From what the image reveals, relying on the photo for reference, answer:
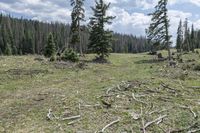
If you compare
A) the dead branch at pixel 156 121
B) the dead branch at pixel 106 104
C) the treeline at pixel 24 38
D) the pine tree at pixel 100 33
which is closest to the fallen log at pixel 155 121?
the dead branch at pixel 156 121

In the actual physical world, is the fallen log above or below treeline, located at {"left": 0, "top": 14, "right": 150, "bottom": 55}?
below

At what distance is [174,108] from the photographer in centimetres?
1295

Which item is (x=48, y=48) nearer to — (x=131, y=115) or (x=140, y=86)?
(x=140, y=86)

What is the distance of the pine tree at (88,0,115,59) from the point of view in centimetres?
4219

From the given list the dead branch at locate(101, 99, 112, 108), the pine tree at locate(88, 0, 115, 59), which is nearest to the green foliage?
the pine tree at locate(88, 0, 115, 59)

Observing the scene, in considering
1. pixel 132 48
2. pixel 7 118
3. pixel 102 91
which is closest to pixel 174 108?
pixel 102 91

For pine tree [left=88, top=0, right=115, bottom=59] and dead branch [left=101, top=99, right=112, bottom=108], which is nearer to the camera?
dead branch [left=101, top=99, right=112, bottom=108]

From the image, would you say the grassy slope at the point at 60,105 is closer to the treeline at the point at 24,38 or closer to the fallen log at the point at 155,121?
the fallen log at the point at 155,121

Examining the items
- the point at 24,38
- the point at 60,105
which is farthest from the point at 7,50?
the point at 60,105

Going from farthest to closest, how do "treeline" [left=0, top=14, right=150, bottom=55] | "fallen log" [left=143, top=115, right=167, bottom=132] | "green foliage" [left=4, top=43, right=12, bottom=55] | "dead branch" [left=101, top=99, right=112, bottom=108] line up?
"treeline" [left=0, top=14, right=150, bottom=55] → "green foliage" [left=4, top=43, right=12, bottom=55] → "dead branch" [left=101, top=99, right=112, bottom=108] → "fallen log" [left=143, top=115, right=167, bottom=132]

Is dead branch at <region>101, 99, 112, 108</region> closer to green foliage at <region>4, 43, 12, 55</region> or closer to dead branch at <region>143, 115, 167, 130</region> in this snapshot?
dead branch at <region>143, 115, 167, 130</region>

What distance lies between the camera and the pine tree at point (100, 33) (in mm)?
42188

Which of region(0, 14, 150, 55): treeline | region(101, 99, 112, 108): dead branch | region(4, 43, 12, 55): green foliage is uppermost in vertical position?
region(0, 14, 150, 55): treeline

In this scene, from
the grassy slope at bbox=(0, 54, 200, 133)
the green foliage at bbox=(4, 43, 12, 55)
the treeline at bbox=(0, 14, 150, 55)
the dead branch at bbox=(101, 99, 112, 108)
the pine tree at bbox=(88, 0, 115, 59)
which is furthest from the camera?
the treeline at bbox=(0, 14, 150, 55)
